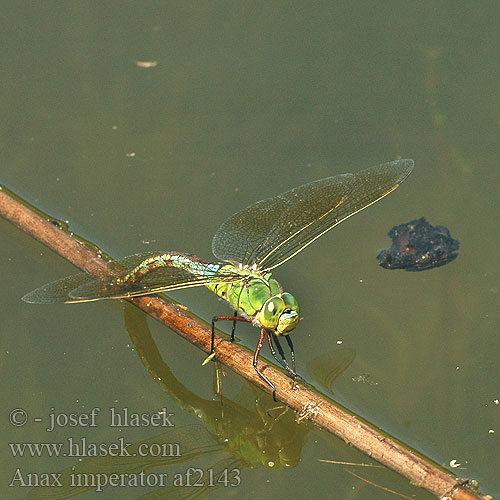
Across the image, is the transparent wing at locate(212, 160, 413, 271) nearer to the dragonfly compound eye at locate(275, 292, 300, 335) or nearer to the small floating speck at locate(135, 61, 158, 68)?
the dragonfly compound eye at locate(275, 292, 300, 335)

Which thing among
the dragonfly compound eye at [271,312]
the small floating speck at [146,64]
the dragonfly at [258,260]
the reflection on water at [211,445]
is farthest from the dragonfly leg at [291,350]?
the small floating speck at [146,64]

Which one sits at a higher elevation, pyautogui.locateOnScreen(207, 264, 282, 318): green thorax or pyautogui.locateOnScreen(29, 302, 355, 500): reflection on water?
pyautogui.locateOnScreen(207, 264, 282, 318): green thorax

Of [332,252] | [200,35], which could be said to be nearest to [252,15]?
[200,35]

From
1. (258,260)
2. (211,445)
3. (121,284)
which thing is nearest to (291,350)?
(258,260)

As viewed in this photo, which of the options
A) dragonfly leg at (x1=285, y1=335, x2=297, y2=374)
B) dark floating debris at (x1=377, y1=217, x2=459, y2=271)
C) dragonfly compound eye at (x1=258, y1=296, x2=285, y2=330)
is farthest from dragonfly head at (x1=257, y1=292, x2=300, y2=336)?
dark floating debris at (x1=377, y1=217, x2=459, y2=271)

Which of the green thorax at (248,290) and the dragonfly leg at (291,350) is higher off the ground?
the green thorax at (248,290)

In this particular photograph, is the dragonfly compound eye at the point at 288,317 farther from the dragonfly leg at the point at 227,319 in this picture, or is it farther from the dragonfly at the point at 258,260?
the dragonfly leg at the point at 227,319
